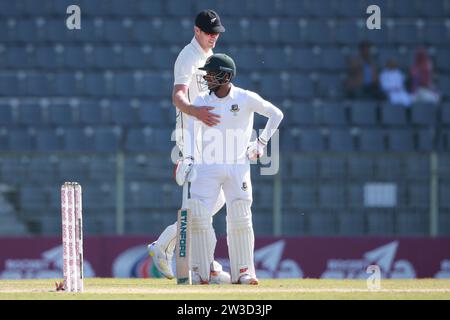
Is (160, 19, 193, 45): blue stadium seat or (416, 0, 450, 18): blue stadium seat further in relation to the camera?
(416, 0, 450, 18): blue stadium seat

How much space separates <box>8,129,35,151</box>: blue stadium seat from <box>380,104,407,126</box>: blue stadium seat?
5166 millimetres

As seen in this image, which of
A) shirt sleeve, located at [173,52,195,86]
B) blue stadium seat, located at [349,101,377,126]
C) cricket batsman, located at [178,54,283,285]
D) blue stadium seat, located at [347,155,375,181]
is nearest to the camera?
cricket batsman, located at [178,54,283,285]

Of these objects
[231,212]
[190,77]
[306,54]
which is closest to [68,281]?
[231,212]

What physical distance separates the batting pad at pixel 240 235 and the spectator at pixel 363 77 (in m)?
9.95

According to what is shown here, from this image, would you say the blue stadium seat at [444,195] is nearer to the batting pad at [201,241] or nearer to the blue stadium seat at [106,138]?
the blue stadium seat at [106,138]

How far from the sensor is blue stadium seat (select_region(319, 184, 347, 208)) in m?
16.4

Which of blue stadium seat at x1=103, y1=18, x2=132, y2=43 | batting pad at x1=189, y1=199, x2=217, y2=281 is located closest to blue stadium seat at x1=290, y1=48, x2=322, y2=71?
blue stadium seat at x1=103, y1=18, x2=132, y2=43

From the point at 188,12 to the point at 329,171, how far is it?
5.84 m

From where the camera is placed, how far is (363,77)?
2023cm

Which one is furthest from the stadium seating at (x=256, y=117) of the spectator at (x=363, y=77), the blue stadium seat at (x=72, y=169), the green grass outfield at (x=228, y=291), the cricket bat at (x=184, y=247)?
the cricket bat at (x=184, y=247)

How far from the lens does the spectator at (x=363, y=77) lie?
2014 centimetres

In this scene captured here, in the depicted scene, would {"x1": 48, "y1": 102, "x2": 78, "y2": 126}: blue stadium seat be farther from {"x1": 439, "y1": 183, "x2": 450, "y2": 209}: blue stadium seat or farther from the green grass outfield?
the green grass outfield

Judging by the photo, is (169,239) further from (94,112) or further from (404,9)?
(404,9)

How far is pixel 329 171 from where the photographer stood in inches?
644
